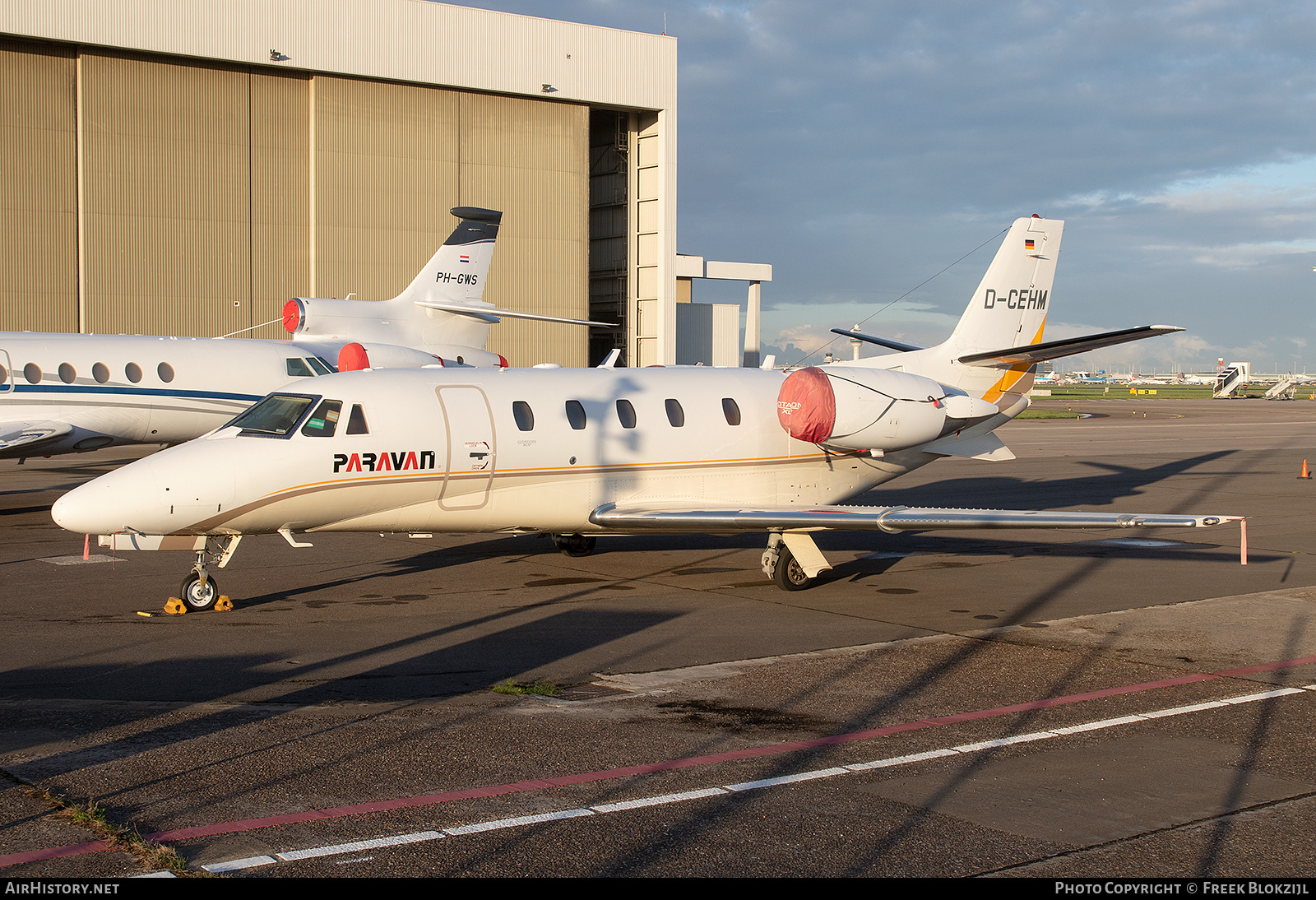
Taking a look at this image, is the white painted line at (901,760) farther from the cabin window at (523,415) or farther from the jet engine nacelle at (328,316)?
the jet engine nacelle at (328,316)

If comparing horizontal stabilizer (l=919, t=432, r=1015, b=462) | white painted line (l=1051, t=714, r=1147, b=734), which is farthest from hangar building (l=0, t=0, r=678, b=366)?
white painted line (l=1051, t=714, r=1147, b=734)

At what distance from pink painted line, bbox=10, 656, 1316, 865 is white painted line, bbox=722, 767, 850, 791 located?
0.45 meters

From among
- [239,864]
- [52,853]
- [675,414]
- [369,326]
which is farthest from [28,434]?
[239,864]

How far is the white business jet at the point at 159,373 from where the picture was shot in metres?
23.7

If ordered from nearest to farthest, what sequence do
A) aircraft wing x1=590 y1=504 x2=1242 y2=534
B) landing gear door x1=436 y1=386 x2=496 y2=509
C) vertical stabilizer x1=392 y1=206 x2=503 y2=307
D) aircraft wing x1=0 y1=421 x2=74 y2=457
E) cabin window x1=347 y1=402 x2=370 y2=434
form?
aircraft wing x1=590 y1=504 x2=1242 y2=534 < cabin window x1=347 y1=402 x2=370 y2=434 < landing gear door x1=436 y1=386 x2=496 y2=509 < aircraft wing x1=0 y1=421 x2=74 y2=457 < vertical stabilizer x1=392 y1=206 x2=503 y2=307

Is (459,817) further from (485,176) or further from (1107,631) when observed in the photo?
(485,176)

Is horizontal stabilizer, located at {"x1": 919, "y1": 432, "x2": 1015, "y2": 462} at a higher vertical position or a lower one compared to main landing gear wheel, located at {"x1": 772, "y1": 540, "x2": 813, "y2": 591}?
higher

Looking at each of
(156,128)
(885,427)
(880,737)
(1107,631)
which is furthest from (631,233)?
(880,737)

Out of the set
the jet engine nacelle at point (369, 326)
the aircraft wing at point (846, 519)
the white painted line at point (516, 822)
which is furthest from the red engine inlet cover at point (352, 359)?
the white painted line at point (516, 822)

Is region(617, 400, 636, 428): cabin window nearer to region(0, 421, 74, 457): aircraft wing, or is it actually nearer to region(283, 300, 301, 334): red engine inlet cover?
region(0, 421, 74, 457): aircraft wing

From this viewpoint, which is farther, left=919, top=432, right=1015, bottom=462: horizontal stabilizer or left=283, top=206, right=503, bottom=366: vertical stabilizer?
left=283, top=206, right=503, bottom=366: vertical stabilizer

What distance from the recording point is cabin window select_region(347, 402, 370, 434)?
43.8 ft

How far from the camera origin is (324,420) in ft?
43.4

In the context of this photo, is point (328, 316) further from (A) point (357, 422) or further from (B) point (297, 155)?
(A) point (357, 422)
